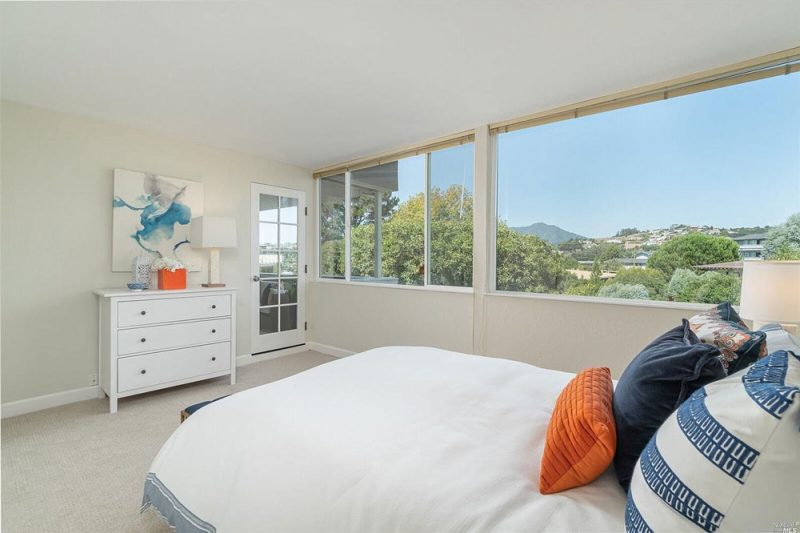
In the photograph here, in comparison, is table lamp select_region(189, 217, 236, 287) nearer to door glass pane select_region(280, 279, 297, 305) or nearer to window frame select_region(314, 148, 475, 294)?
door glass pane select_region(280, 279, 297, 305)

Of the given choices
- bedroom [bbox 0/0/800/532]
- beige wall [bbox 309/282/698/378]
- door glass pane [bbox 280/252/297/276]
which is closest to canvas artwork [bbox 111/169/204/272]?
bedroom [bbox 0/0/800/532]

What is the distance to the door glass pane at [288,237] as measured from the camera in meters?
4.73

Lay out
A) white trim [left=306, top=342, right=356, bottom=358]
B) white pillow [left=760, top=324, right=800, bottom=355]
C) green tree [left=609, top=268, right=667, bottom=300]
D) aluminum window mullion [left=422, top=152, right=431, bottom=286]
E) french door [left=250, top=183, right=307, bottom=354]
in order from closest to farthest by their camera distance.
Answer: white pillow [left=760, top=324, right=800, bottom=355], green tree [left=609, top=268, right=667, bottom=300], aluminum window mullion [left=422, top=152, right=431, bottom=286], french door [left=250, top=183, right=307, bottom=354], white trim [left=306, top=342, right=356, bottom=358]

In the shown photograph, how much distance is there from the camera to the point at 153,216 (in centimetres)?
360

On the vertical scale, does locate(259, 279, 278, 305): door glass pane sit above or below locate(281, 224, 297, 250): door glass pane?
below

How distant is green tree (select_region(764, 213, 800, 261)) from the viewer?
221 cm

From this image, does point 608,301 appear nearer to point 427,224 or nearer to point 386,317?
point 427,224

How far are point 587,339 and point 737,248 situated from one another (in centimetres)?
108

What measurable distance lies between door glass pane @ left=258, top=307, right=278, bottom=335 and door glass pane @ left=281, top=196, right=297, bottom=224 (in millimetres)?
1128

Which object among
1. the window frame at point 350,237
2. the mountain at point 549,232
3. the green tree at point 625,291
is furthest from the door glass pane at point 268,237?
the green tree at point 625,291

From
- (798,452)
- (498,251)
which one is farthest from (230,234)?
(798,452)

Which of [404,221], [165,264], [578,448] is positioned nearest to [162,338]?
[165,264]

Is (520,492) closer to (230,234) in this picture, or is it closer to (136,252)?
(230,234)

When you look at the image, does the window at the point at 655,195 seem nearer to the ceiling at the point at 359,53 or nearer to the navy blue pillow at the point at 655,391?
the ceiling at the point at 359,53
